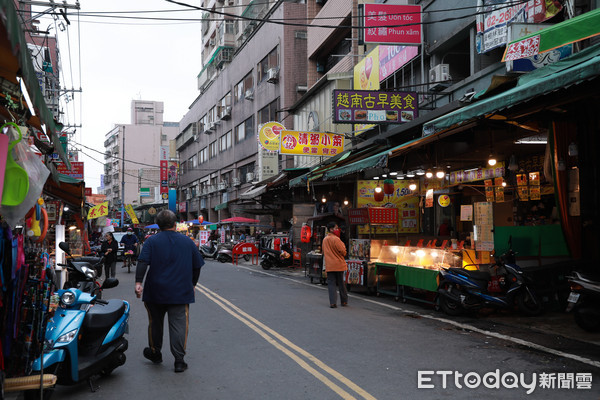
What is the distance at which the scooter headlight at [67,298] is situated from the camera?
5.38 meters

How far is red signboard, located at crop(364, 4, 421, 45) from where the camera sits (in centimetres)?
1573

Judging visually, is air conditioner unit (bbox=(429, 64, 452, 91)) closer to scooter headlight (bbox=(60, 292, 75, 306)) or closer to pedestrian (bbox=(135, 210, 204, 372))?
pedestrian (bbox=(135, 210, 204, 372))

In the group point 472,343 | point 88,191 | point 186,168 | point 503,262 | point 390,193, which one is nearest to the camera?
point 472,343

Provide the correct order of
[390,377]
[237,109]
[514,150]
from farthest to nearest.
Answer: [237,109] → [514,150] → [390,377]

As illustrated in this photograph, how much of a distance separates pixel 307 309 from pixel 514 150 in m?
6.56

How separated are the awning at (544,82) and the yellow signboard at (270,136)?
51.0ft

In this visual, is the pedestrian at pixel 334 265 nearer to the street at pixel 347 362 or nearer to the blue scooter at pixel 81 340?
the street at pixel 347 362

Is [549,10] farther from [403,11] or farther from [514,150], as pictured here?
[403,11]

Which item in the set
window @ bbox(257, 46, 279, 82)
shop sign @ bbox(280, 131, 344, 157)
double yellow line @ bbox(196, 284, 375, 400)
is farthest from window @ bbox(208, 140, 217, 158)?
double yellow line @ bbox(196, 284, 375, 400)

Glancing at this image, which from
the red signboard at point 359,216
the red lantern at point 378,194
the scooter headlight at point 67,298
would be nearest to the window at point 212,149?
the red lantern at point 378,194

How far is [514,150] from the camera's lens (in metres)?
13.2

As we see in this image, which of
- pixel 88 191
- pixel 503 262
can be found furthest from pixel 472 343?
pixel 88 191

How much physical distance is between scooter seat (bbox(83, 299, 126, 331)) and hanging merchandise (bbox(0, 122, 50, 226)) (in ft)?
4.82

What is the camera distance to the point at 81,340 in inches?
220
